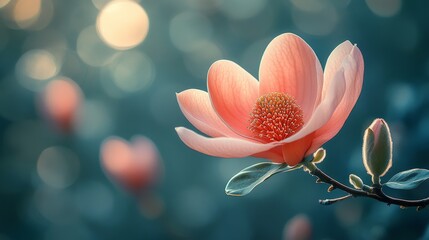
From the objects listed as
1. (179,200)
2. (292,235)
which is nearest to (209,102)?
(292,235)

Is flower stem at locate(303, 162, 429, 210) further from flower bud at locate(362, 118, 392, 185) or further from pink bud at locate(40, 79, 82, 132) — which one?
pink bud at locate(40, 79, 82, 132)

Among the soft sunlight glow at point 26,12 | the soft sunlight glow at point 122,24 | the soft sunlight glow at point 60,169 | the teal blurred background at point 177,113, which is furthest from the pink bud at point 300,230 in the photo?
the soft sunlight glow at point 26,12

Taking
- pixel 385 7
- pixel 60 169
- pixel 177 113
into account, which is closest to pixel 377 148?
pixel 385 7

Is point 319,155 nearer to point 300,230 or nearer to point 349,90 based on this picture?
point 349,90

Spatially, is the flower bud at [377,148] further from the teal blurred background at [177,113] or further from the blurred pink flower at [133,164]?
the blurred pink flower at [133,164]

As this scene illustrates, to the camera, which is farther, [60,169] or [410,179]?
[60,169]

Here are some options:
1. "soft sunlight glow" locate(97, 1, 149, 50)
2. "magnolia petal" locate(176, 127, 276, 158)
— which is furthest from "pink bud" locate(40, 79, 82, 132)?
"magnolia petal" locate(176, 127, 276, 158)
